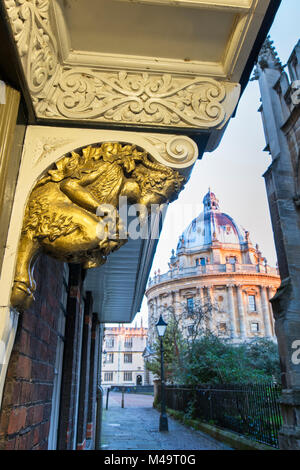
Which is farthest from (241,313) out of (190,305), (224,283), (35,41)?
(35,41)

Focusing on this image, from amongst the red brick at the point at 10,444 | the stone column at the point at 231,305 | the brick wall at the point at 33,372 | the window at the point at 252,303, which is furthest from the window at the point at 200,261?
the red brick at the point at 10,444

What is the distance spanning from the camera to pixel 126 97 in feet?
4.89

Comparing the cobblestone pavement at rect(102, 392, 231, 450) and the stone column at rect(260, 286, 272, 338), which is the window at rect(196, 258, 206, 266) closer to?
the stone column at rect(260, 286, 272, 338)

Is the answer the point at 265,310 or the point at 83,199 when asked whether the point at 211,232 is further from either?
the point at 83,199

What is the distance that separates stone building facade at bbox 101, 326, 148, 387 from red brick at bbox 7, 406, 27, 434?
251ft

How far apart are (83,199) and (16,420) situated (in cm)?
96

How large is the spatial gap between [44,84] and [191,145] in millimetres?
661

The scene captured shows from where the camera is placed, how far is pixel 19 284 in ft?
3.78

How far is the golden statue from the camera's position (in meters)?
1.25

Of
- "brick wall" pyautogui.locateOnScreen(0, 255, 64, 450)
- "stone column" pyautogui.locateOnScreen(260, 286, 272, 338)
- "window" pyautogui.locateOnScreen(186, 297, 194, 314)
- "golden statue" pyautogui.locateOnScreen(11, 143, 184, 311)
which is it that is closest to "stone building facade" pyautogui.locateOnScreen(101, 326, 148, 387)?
"window" pyautogui.locateOnScreen(186, 297, 194, 314)

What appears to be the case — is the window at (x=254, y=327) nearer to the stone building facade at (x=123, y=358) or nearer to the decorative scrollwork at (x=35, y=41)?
the stone building facade at (x=123, y=358)

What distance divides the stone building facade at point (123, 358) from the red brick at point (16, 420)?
76638 mm
